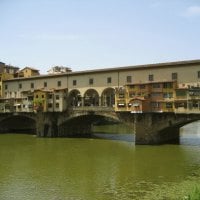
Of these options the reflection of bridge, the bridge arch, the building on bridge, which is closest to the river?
the reflection of bridge

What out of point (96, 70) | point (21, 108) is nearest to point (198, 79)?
point (96, 70)

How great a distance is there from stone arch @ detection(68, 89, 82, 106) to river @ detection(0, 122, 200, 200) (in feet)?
52.8

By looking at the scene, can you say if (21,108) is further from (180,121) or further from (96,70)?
(180,121)

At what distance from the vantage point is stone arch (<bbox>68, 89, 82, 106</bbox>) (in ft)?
228

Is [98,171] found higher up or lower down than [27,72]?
lower down

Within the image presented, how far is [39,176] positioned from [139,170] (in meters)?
10.1

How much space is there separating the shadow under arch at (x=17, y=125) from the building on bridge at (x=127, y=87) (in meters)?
5.55

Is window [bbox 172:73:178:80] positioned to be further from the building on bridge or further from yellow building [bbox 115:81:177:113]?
yellow building [bbox 115:81:177:113]

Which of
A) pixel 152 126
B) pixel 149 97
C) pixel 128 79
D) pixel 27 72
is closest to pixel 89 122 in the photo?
pixel 128 79

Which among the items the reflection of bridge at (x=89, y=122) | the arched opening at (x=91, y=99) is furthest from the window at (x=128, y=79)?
the arched opening at (x=91, y=99)

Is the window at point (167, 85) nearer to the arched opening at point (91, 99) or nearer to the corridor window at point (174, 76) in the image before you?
the corridor window at point (174, 76)

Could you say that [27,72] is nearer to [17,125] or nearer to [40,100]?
[17,125]

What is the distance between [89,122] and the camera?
75938 millimetres

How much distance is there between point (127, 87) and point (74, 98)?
19.2 metres
